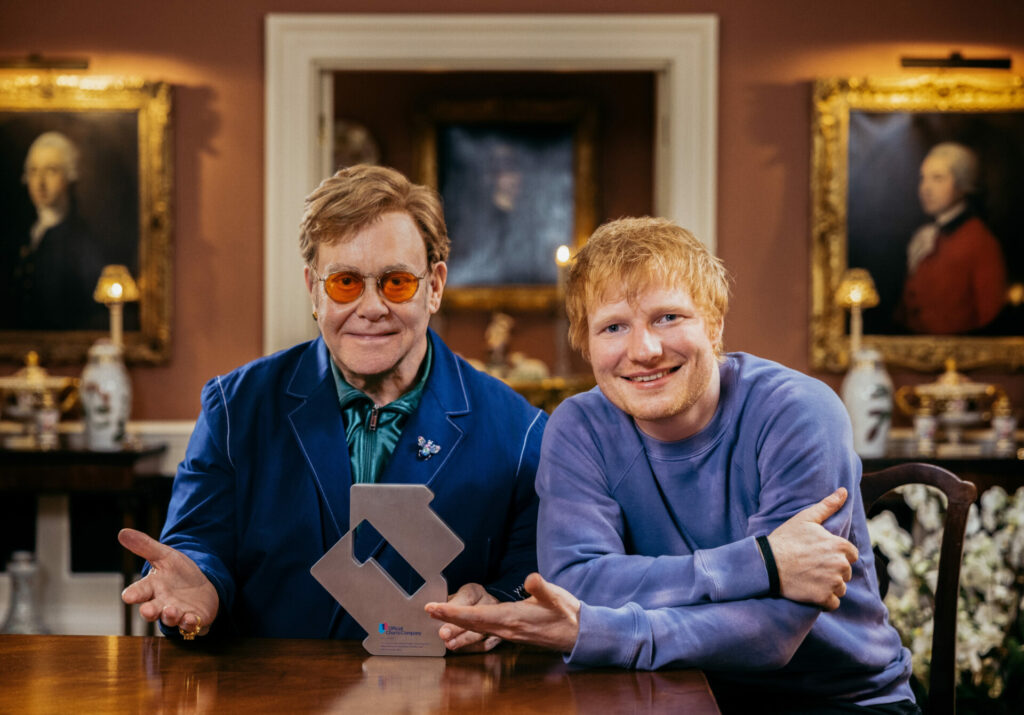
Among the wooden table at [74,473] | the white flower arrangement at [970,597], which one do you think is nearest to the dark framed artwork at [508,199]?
the wooden table at [74,473]

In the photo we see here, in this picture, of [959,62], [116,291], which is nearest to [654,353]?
[116,291]

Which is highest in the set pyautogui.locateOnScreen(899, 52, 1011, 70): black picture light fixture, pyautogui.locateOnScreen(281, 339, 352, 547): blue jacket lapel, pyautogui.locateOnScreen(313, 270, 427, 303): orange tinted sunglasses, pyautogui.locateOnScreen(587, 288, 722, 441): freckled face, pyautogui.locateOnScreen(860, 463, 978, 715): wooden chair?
pyautogui.locateOnScreen(899, 52, 1011, 70): black picture light fixture

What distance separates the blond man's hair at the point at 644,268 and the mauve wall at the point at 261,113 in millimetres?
2898

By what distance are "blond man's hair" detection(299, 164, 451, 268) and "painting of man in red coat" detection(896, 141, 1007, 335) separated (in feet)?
10.7

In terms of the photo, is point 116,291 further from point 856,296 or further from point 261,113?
point 856,296

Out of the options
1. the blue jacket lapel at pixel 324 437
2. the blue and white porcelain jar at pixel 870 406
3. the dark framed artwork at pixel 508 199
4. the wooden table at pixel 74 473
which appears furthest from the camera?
the dark framed artwork at pixel 508 199

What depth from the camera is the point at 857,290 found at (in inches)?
171

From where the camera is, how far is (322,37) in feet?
14.6

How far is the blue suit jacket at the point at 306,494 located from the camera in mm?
1854

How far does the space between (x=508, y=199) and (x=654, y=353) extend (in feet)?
17.0

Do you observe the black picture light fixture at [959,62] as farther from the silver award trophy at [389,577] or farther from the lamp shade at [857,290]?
the silver award trophy at [389,577]

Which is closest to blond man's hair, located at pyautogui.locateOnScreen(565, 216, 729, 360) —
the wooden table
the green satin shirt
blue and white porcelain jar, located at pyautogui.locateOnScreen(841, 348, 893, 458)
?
the green satin shirt

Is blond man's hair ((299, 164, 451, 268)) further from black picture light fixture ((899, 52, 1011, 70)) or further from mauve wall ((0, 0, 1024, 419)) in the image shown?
black picture light fixture ((899, 52, 1011, 70))

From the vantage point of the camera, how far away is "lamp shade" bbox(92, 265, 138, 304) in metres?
4.33
